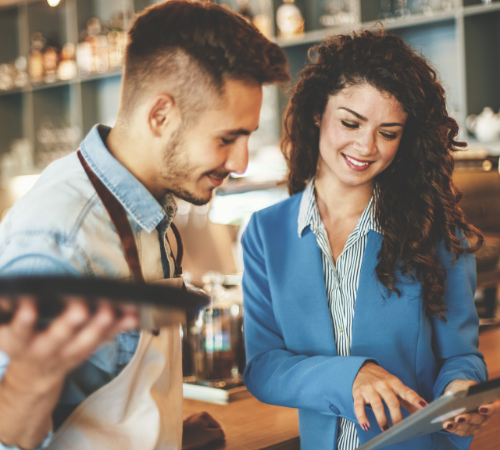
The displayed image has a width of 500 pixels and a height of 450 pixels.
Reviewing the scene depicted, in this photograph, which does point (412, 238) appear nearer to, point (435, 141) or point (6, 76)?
point (435, 141)

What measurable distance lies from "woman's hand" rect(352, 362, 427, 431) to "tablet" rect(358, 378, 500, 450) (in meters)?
0.07

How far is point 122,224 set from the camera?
0.82 metres

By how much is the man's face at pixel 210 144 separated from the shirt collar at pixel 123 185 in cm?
7

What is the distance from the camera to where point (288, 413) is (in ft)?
4.65

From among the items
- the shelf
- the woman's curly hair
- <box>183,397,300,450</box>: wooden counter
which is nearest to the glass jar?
<box>183,397,300,450</box>: wooden counter

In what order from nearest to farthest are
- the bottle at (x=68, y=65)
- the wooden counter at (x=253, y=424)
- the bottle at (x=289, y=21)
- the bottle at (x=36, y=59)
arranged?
the wooden counter at (x=253, y=424) → the bottle at (x=289, y=21) → the bottle at (x=68, y=65) → the bottle at (x=36, y=59)

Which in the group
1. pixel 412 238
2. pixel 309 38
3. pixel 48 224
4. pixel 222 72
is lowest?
pixel 412 238

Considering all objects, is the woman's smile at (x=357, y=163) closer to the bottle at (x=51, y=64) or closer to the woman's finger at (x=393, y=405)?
the woman's finger at (x=393, y=405)

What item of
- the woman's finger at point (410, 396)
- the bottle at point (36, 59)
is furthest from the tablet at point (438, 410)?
the bottle at point (36, 59)

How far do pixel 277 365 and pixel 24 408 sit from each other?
2.07ft

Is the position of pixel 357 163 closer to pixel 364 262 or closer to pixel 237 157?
pixel 364 262

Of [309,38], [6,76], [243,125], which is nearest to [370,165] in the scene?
[243,125]

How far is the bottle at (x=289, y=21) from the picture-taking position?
10.5 feet

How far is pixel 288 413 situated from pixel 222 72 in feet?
3.00
